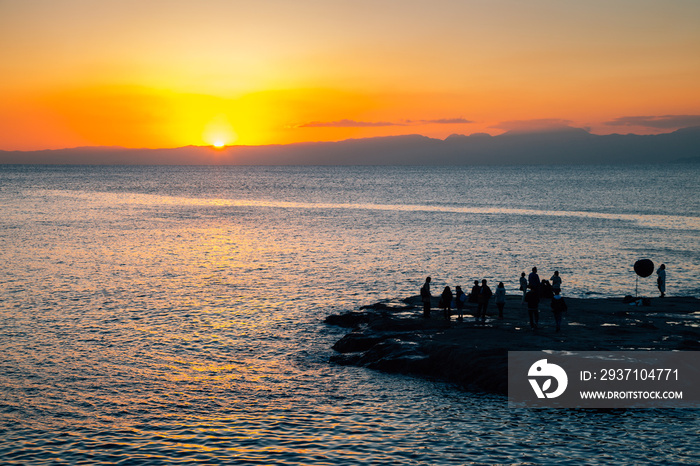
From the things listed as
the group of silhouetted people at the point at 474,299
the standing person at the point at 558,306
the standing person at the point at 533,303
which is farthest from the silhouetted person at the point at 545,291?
the standing person at the point at 558,306

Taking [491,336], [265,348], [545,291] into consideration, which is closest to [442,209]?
[545,291]

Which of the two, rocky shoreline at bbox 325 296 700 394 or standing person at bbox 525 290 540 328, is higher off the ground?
standing person at bbox 525 290 540 328

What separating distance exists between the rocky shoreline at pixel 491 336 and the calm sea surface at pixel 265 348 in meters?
1.24

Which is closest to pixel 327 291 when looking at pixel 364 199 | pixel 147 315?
pixel 147 315

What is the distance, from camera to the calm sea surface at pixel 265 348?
63.4 feet

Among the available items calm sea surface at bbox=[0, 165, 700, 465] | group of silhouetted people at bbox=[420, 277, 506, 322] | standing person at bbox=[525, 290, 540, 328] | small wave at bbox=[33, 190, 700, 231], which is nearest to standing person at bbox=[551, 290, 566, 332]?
standing person at bbox=[525, 290, 540, 328]

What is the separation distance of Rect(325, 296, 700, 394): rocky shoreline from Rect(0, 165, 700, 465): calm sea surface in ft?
4.08

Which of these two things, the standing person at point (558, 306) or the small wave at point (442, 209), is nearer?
the standing person at point (558, 306)

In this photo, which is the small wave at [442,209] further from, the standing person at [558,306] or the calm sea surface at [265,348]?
the standing person at [558,306]

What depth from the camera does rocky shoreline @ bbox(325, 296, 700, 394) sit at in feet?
83.7

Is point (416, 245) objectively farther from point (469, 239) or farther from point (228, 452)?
point (228, 452)

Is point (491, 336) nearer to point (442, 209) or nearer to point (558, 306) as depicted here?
point (558, 306)

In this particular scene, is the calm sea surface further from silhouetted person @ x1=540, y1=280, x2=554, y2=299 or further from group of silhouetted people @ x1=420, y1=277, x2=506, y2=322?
silhouetted person @ x1=540, y1=280, x2=554, y2=299

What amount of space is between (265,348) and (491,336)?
1152 centimetres
